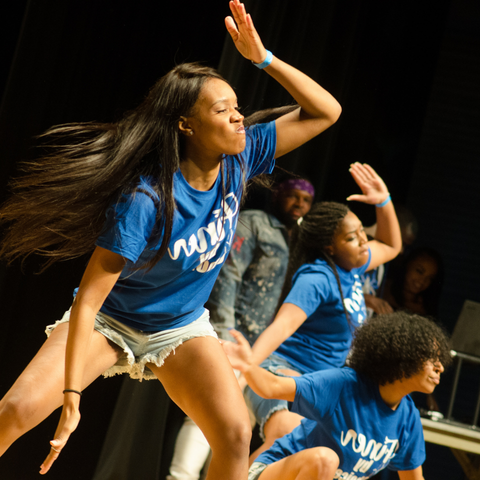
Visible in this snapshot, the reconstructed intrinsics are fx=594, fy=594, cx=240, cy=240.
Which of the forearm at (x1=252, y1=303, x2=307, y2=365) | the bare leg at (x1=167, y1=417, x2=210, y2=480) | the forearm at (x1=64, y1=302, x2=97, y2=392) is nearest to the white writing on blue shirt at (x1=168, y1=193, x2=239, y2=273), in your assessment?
the forearm at (x1=64, y1=302, x2=97, y2=392)

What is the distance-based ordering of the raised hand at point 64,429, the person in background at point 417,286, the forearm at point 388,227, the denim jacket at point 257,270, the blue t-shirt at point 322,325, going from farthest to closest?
1. the person in background at point 417,286
2. the forearm at point 388,227
3. the denim jacket at point 257,270
4. the blue t-shirt at point 322,325
5. the raised hand at point 64,429

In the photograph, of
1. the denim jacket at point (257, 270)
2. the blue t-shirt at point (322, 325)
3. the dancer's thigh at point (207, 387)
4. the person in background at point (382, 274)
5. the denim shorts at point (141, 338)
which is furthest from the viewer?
the person in background at point (382, 274)

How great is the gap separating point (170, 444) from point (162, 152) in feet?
5.66

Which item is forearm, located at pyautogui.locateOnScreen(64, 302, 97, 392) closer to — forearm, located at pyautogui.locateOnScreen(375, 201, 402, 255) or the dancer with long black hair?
the dancer with long black hair

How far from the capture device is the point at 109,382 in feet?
8.42

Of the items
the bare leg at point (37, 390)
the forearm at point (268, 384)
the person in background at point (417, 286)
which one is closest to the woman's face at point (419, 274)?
the person in background at point (417, 286)

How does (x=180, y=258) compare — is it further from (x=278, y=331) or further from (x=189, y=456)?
(x=189, y=456)

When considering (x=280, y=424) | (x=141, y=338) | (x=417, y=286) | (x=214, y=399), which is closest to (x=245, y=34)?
(x=141, y=338)

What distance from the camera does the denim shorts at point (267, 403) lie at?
2326mm

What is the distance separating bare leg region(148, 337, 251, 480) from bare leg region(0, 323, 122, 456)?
8.9 inches

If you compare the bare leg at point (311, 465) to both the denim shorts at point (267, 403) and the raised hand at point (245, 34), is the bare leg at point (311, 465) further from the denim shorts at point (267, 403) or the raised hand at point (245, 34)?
the raised hand at point (245, 34)

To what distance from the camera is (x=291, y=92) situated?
1697 millimetres

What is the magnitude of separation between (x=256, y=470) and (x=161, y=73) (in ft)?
5.13

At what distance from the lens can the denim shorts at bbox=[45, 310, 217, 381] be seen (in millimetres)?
1540
